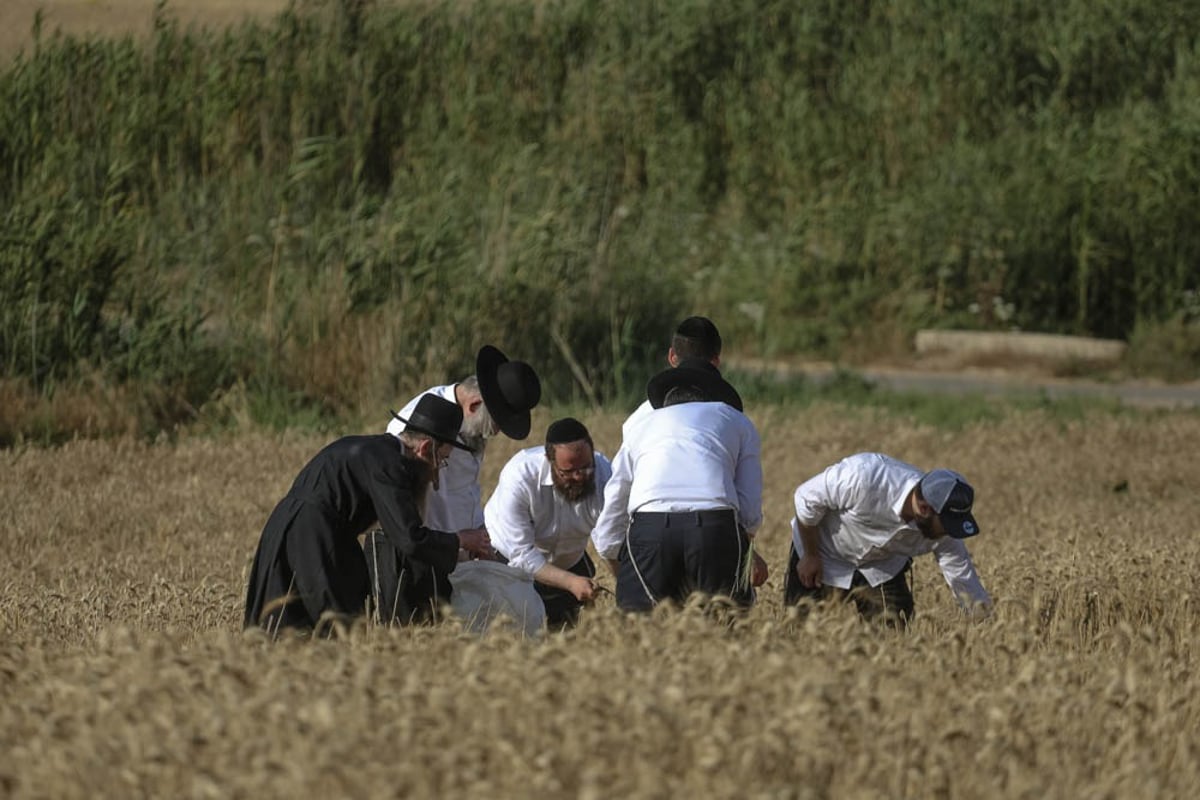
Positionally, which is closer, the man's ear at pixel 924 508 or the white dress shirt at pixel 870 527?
the man's ear at pixel 924 508

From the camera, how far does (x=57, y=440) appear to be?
15156mm

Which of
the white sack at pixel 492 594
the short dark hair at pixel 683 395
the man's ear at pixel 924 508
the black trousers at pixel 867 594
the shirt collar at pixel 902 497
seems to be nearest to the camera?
the white sack at pixel 492 594

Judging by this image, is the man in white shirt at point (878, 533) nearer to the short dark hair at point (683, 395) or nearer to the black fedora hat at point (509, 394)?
the short dark hair at point (683, 395)

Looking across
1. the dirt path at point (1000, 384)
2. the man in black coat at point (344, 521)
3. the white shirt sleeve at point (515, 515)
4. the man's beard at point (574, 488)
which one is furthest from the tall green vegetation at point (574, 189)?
the man in black coat at point (344, 521)

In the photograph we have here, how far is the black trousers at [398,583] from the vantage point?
746 centimetres

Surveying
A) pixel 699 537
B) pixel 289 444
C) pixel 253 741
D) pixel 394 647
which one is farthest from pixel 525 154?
pixel 253 741

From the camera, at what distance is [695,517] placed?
25.5 feet

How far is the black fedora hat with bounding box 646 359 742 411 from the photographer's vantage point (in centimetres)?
852

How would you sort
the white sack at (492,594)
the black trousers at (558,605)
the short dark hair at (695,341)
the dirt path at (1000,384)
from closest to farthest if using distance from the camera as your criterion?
1. the white sack at (492,594)
2. the black trousers at (558,605)
3. the short dark hair at (695,341)
4. the dirt path at (1000,384)

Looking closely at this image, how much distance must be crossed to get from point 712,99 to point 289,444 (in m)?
13.5

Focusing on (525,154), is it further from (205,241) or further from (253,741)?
(253,741)

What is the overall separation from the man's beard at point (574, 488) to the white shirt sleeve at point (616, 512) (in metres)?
0.31

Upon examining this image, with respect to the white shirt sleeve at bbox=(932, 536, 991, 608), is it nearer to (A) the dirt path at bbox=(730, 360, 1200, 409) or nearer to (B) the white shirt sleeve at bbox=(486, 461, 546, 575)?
(B) the white shirt sleeve at bbox=(486, 461, 546, 575)

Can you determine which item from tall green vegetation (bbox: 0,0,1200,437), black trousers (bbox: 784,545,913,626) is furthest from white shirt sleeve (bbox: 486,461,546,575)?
tall green vegetation (bbox: 0,0,1200,437)
